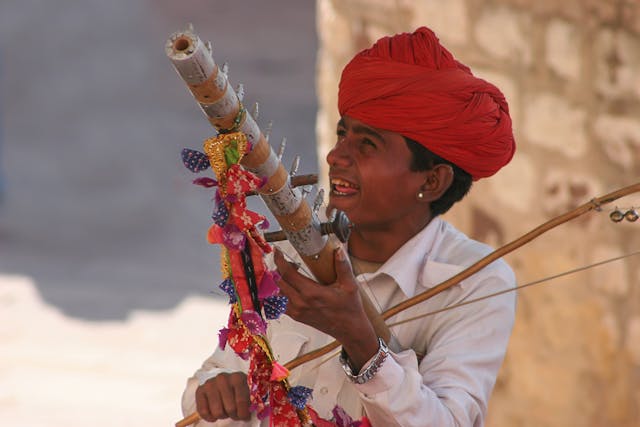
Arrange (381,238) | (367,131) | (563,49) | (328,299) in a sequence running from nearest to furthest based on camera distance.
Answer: (328,299) < (367,131) < (381,238) < (563,49)

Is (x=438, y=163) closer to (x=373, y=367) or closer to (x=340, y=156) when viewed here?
(x=340, y=156)

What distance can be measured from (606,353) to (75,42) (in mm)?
7755

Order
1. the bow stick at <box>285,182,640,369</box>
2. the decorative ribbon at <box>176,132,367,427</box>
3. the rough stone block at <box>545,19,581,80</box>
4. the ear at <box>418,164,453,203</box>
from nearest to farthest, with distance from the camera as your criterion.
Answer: the decorative ribbon at <box>176,132,367,427</box> → the bow stick at <box>285,182,640,369</box> → the ear at <box>418,164,453,203</box> → the rough stone block at <box>545,19,581,80</box>

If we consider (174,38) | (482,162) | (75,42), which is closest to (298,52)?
(75,42)

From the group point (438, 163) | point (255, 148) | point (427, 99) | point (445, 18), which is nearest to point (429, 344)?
point (438, 163)

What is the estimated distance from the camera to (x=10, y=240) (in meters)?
8.38

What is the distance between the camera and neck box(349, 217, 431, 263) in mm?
2602

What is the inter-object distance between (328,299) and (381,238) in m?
0.56

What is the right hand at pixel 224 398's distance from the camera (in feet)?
7.85

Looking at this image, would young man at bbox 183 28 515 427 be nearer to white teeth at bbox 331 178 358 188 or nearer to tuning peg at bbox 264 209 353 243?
white teeth at bbox 331 178 358 188

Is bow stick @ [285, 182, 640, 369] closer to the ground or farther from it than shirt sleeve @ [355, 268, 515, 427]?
farther from it

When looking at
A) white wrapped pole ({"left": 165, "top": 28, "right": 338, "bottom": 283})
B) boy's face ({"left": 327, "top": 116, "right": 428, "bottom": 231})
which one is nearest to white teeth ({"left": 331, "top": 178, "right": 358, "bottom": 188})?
boy's face ({"left": 327, "top": 116, "right": 428, "bottom": 231})

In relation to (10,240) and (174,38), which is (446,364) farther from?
(10,240)

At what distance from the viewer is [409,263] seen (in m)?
2.55
